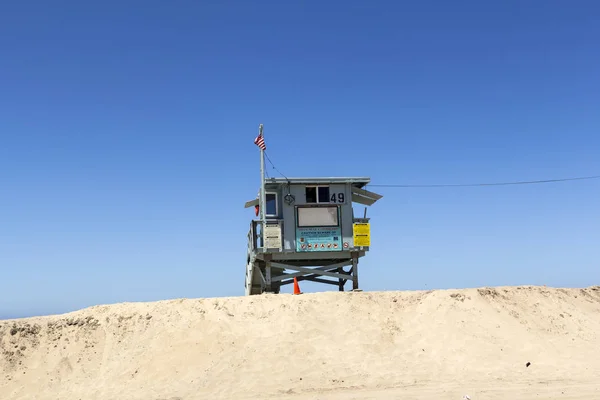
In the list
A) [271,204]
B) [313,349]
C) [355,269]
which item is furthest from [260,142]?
[313,349]

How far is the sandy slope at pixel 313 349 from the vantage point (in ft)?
55.1

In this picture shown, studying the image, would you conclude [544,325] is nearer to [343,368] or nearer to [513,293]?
[513,293]

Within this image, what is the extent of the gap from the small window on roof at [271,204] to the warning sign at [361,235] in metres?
3.35

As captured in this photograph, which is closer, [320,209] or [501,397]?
[501,397]

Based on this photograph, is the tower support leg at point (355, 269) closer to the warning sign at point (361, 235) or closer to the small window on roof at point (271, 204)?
the warning sign at point (361, 235)

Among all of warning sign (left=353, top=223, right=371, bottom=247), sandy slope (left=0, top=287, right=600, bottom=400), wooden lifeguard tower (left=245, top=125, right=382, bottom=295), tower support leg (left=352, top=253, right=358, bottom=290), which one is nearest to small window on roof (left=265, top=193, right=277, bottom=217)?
wooden lifeguard tower (left=245, top=125, right=382, bottom=295)

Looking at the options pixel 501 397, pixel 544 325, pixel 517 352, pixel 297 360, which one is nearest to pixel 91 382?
pixel 297 360

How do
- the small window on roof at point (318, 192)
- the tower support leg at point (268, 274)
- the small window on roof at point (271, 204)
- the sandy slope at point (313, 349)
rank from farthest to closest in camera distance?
1. the small window on roof at point (318, 192)
2. the small window on roof at point (271, 204)
3. the tower support leg at point (268, 274)
4. the sandy slope at point (313, 349)

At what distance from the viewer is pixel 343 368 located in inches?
699

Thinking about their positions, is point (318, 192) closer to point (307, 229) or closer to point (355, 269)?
point (307, 229)

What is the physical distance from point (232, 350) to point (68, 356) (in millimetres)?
4762

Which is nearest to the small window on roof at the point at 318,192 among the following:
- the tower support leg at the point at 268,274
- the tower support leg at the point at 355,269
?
the tower support leg at the point at 355,269

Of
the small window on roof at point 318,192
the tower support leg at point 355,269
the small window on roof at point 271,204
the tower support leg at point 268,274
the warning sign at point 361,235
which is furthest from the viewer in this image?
the small window on roof at point 318,192

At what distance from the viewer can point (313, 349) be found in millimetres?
18531
